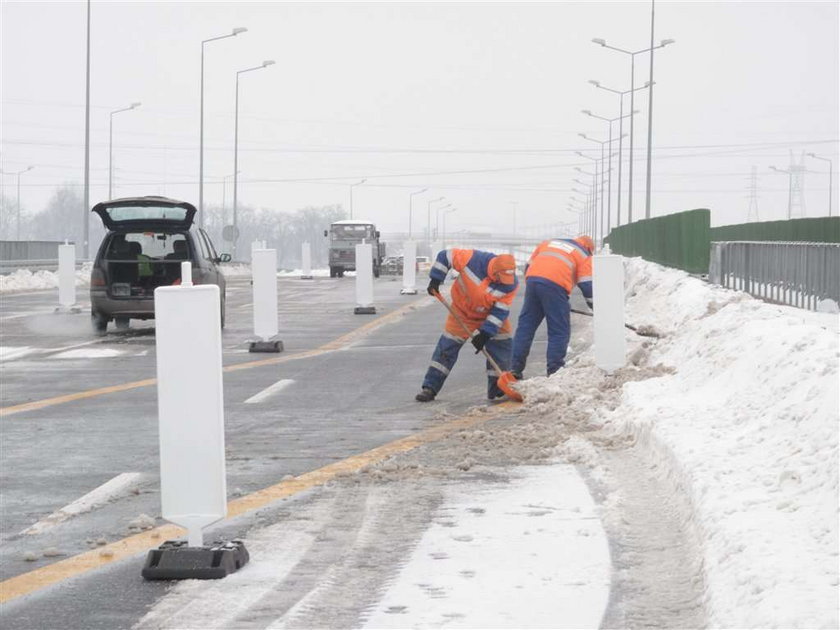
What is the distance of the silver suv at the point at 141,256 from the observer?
21406 millimetres

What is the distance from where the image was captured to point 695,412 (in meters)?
9.38

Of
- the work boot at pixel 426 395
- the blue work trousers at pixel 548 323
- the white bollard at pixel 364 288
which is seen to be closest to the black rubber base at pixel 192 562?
the work boot at pixel 426 395

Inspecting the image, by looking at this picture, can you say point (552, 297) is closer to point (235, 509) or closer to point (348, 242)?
point (235, 509)

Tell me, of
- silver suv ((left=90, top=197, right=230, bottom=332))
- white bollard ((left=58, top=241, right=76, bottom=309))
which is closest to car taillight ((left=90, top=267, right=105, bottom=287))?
silver suv ((left=90, top=197, right=230, bottom=332))

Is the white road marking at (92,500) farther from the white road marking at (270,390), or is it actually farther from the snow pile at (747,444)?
the white road marking at (270,390)

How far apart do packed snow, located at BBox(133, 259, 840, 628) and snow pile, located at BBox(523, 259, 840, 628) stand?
0.05 feet

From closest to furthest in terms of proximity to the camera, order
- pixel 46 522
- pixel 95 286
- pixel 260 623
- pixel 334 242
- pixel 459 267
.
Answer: pixel 260 623 → pixel 46 522 → pixel 459 267 → pixel 95 286 → pixel 334 242

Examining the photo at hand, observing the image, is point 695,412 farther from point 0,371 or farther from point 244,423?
point 0,371

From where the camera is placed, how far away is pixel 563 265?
14570mm

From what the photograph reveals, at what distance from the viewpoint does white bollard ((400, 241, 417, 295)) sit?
37.3 metres

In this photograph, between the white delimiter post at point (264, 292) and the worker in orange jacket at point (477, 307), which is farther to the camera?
the white delimiter post at point (264, 292)

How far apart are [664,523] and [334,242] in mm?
55085

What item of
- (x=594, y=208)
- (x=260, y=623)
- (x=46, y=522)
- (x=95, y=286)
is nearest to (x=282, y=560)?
(x=260, y=623)

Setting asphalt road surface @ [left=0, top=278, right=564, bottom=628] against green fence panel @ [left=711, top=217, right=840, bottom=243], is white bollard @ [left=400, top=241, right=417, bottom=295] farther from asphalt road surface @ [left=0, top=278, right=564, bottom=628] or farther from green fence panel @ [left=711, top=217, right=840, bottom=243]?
asphalt road surface @ [left=0, top=278, right=564, bottom=628]
